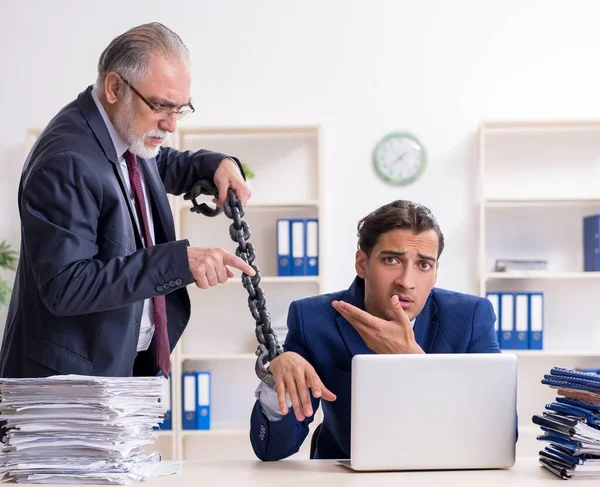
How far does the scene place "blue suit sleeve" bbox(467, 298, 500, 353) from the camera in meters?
2.11

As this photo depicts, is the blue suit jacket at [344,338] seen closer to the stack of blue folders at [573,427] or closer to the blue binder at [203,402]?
the stack of blue folders at [573,427]

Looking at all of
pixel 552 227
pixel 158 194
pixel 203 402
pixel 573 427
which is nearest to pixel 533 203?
pixel 552 227

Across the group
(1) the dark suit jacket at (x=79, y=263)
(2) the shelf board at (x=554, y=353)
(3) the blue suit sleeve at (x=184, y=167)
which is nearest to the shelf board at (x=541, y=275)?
(2) the shelf board at (x=554, y=353)

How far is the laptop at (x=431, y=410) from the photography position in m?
1.57

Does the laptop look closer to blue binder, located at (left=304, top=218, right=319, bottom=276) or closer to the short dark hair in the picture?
the short dark hair

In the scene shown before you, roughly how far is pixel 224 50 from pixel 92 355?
3115 millimetres

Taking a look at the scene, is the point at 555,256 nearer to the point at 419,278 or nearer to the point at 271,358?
the point at 419,278

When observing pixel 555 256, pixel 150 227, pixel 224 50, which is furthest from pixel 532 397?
pixel 150 227

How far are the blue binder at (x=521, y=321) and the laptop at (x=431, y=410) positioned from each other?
289 cm

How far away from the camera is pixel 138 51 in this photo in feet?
6.56

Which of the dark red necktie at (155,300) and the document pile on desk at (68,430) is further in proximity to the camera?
the dark red necktie at (155,300)

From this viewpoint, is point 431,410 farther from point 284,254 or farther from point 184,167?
point 284,254

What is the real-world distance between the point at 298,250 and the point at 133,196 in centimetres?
244

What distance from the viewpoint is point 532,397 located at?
185 inches
